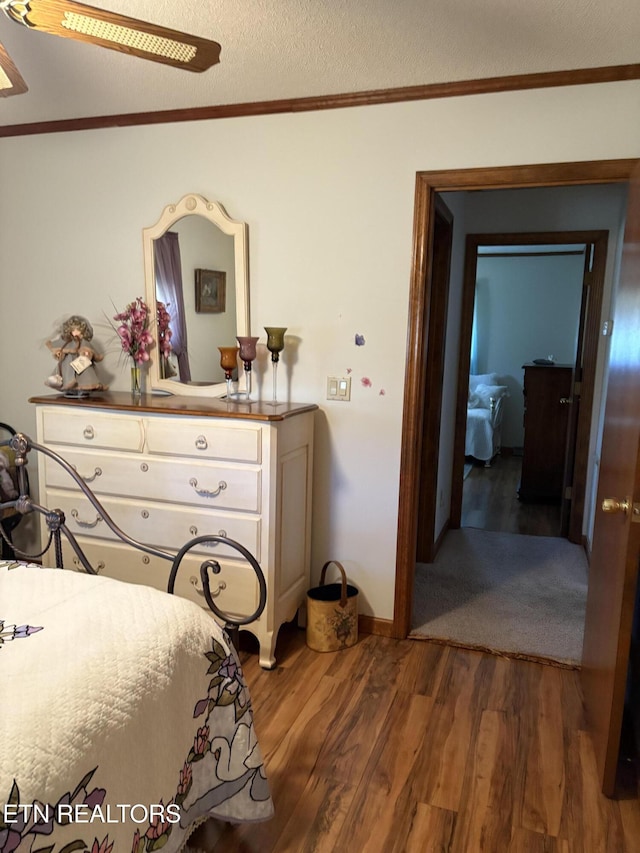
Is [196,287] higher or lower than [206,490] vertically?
higher

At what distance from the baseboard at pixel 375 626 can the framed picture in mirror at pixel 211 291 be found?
1623 millimetres

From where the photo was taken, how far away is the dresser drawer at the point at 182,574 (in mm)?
2580

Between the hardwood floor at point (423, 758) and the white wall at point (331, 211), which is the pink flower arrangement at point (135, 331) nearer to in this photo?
the white wall at point (331, 211)

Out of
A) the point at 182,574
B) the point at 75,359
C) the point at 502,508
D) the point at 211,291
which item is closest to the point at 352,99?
the point at 211,291

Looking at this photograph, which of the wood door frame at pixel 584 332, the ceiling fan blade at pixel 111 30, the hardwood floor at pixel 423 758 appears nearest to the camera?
the ceiling fan blade at pixel 111 30

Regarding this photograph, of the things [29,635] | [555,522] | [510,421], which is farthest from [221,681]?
[510,421]

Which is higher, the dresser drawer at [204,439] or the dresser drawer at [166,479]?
the dresser drawer at [204,439]

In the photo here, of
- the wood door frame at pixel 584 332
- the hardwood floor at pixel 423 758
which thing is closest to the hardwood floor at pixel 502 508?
the wood door frame at pixel 584 332

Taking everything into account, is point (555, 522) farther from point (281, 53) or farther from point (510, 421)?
point (281, 53)

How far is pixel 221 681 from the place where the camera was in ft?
4.99

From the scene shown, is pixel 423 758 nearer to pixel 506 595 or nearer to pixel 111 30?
pixel 506 595

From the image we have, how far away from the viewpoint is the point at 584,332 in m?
4.14

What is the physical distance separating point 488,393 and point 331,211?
456 centimetres
